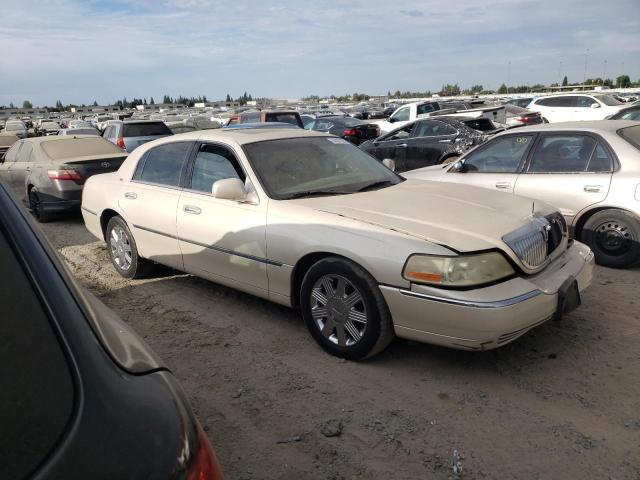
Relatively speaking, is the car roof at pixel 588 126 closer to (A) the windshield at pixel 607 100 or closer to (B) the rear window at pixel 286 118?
(B) the rear window at pixel 286 118

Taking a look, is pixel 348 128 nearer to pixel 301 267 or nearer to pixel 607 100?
pixel 607 100

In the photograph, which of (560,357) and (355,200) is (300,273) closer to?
(355,200)

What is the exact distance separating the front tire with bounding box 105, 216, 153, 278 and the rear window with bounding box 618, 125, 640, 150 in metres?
5.14

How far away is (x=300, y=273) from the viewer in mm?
3842

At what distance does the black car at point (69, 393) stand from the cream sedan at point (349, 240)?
204 cm

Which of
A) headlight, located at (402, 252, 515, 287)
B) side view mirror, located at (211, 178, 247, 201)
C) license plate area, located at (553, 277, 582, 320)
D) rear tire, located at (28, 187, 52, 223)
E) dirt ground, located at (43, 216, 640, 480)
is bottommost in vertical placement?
dirt ground, located at (43, 216, 640, 480)

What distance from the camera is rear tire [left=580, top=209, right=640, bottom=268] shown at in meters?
5.17

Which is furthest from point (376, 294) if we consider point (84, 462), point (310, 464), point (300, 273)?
point (84, 462)

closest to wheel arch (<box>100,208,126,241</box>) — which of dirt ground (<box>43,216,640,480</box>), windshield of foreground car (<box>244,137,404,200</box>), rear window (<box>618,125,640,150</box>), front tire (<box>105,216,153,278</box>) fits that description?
front tire (<box>105,216,153,278</box>)

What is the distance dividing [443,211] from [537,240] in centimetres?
67

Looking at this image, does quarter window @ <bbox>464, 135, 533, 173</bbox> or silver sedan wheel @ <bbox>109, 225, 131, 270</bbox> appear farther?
quarter window @ <bbox>464, 135, 533, 173</bbox>

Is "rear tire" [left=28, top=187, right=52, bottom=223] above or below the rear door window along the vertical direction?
below

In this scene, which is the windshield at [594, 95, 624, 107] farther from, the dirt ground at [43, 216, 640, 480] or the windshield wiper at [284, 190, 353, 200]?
the windshield wiper at [284, 190, 353, 200]

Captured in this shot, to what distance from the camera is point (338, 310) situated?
11.8ft
